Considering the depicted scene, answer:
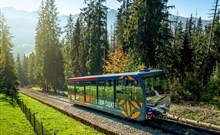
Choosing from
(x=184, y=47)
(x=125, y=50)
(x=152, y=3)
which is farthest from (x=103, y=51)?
(x=184, y=47)

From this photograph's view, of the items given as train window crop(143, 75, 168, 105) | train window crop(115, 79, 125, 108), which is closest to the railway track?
train window crop(115, 79, 125, 108)

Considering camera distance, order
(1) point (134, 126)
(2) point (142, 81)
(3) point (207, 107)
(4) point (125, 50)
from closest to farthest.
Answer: (2) point (142, 81) < (1) point (134, 126) < (3) point (207, 107) < (4) point (125, 50)

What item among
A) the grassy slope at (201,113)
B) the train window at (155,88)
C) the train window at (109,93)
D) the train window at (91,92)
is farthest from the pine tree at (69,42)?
the train window at (155,88)

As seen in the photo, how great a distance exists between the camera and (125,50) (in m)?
34.1

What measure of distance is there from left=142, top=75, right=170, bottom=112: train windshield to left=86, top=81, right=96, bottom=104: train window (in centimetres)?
698

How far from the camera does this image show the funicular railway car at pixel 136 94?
14477mm

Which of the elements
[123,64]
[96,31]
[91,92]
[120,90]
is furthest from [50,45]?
[120,90]

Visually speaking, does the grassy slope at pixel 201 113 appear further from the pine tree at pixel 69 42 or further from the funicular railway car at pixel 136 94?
the pine tree at pixel 69 42

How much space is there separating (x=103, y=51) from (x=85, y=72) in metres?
11.0

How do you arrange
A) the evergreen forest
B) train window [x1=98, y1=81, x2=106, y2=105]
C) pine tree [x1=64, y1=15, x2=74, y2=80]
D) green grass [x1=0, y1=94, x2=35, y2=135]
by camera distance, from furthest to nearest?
pine tree [x1=64, y1=15, x2=74, y2=80] → the evergreen forest → train window [x1=98, y1=81, x2=106, y2=105] → green grass [x1=0, y1=94, x2=35, y2=135]

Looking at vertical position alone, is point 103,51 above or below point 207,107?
above

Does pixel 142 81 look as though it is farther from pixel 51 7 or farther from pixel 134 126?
pixel 51 7

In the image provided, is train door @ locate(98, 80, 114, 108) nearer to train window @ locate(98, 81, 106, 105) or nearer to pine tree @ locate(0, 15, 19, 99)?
train window @ locate(98, 81, 106, 105)

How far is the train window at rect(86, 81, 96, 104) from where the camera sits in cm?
2103
